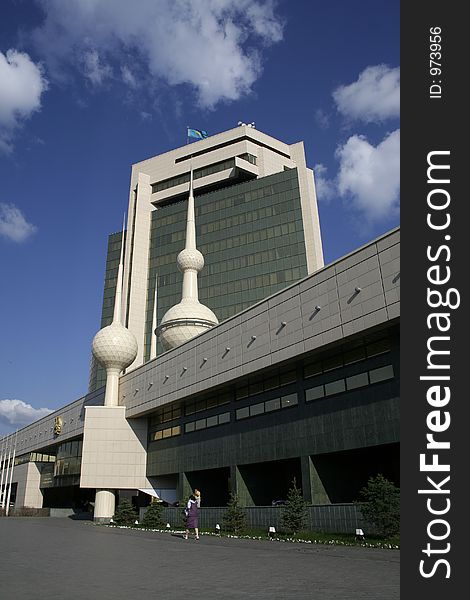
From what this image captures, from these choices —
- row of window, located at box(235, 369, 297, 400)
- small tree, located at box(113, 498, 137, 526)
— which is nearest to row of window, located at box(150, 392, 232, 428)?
row of window, located at box(235, 369, 297, 400)

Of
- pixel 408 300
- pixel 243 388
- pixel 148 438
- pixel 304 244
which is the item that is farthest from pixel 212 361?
pixel 304 244

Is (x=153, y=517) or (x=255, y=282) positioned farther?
(x=255, y=282)

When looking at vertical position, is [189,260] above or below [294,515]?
above

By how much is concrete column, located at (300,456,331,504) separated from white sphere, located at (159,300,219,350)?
1928 centimetres

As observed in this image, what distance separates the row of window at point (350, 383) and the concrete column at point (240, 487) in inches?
323

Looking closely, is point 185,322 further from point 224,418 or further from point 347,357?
point 347,357

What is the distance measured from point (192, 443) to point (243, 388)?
767cm

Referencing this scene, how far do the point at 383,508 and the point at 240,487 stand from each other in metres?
15.2

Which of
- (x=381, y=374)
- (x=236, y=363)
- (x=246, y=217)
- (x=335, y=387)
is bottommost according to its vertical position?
(x=335, y=387)

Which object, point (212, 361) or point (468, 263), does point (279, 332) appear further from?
point (468, 263)

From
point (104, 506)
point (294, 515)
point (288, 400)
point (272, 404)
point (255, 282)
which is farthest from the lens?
point (255, 282)

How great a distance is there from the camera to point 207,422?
122 ft

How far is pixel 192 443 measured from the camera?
38719 millimetres

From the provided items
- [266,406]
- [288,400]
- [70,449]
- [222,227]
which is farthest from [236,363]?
[222,227]
